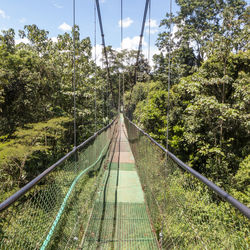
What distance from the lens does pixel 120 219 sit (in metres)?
2.17

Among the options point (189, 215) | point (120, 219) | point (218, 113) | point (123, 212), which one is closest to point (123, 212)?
point (123, 212)

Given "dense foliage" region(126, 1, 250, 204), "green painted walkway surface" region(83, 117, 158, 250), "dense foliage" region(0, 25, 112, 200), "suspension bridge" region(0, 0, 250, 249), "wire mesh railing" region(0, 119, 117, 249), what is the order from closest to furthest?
"suspension bridge" region(0, 0, 250, 249), "wire mesh railing" region(0, 119, 117, 249), "green painted walkway surface" region(83, 117, 158, 250), "dense foliage" region(0, 25, 112, 200), "dense foliage" region(126, 1, 250, 204)

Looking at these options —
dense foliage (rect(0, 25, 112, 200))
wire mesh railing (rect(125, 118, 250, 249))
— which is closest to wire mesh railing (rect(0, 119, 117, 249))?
wire mesh railing (rect(125, 118, 250, 249))

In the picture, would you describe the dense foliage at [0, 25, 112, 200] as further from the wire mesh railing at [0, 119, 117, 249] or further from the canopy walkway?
the wire mesh railing at [0, 119, 117, 249]

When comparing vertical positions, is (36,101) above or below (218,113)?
above

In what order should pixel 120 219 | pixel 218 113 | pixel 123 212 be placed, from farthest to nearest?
pixel 218 113, pixel 123 212, pixel 120 219

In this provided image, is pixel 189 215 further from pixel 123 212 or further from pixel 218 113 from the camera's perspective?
pixel 218 113

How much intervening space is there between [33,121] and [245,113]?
555cm

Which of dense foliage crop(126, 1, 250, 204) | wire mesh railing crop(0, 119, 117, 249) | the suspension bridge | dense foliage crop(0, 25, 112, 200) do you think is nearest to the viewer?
the suspension bridge

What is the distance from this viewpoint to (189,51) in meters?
10.1

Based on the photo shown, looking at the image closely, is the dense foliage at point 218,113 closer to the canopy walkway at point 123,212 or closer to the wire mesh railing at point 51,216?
the canopy walkway at point 123,212

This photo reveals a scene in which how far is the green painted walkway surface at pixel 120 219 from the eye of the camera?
5.77 feet

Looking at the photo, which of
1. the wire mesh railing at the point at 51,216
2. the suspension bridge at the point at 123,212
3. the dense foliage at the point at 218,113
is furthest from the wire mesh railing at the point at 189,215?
the dense foliage at the point at 218,113

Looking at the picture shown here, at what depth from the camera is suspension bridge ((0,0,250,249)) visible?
0.86 meters
